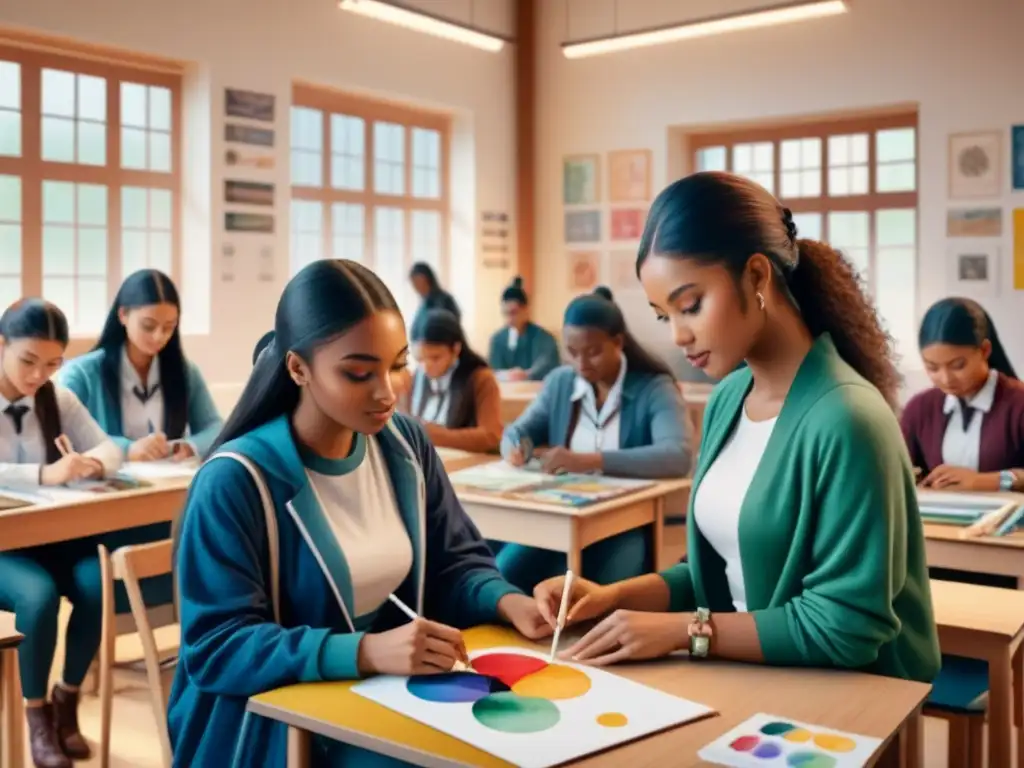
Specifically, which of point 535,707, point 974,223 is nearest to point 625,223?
point 974,223

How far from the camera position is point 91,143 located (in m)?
6.96

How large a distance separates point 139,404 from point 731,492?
2.95 metres

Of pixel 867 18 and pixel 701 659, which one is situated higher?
pixel 867 18

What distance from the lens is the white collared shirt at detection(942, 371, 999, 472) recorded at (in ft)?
12.2

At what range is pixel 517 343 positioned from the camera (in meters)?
9.08

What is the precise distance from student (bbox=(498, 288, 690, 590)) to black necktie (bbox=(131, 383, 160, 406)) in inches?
52.0

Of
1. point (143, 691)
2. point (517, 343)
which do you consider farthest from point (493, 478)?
point (517, 343)

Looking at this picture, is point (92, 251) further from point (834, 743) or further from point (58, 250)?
point (834, 743)

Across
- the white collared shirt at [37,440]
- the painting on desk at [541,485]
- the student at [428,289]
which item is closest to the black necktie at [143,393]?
the white collared shirt at [37,440]

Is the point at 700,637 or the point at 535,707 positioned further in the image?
the point at 700,637

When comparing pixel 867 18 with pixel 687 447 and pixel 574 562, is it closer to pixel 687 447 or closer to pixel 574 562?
pixel 687 447

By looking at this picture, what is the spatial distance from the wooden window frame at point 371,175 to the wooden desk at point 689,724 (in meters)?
6.74

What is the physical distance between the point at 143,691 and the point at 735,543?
2.73 m

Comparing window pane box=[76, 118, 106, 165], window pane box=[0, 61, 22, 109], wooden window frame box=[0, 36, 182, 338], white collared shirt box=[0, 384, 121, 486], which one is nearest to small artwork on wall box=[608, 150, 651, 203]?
wooden window frame box=[0, 36, 182, 338]
